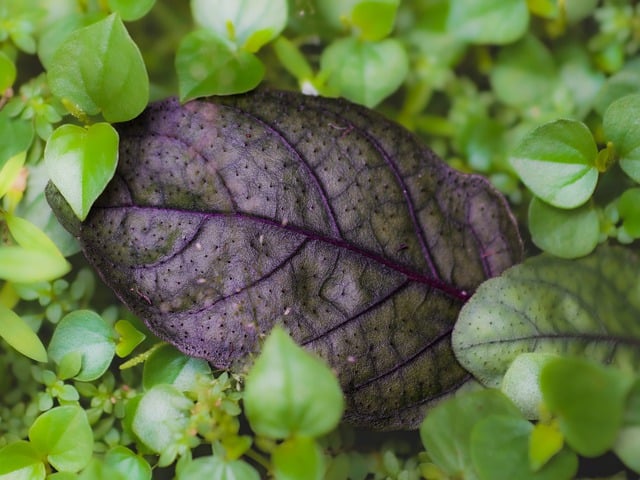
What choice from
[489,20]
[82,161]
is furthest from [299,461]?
[489,20]

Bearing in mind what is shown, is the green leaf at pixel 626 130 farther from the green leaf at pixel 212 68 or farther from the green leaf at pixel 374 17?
the green leaf at pixel 212 68

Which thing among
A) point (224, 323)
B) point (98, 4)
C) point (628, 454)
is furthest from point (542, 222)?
point (98, 4)

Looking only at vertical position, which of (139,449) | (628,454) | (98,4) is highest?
(98,4)

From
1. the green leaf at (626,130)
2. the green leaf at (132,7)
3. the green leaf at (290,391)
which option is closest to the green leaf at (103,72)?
the green leaf at (132,7)

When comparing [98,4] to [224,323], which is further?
[98,4]

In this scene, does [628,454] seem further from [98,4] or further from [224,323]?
[98,4]

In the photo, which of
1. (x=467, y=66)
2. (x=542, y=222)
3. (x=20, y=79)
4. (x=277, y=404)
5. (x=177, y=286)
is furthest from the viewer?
(x=467, y=66)
